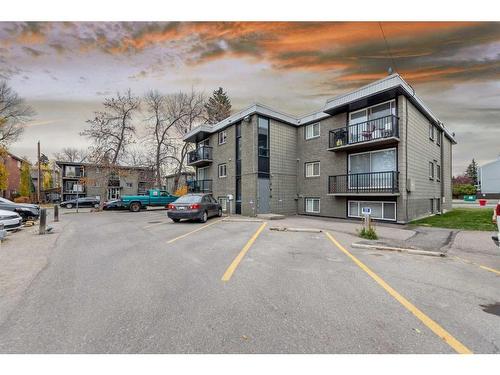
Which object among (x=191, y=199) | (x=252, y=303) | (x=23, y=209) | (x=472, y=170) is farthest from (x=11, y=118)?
(x=472, y=170)

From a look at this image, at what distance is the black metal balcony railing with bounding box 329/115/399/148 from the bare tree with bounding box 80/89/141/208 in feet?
73.2

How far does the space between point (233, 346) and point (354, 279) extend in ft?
9.43

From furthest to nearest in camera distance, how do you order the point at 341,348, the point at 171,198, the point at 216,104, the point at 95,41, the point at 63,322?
the point at 216,104
the point at 171,198
the point at 95,41
the point at 63,322
the point at 341,348

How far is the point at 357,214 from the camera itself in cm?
1448

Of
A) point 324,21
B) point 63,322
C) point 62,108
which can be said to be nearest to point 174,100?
point 62,108

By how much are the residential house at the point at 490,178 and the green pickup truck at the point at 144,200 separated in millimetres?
54815

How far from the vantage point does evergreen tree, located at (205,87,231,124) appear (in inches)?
1427

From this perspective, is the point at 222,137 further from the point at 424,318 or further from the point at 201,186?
the point at 424,318

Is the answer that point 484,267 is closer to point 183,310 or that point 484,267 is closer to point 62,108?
point 183,310

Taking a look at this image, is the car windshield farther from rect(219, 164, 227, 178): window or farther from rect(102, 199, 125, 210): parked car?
rect(102, 199, 125, 210): parked car

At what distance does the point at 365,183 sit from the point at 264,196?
6542 mm

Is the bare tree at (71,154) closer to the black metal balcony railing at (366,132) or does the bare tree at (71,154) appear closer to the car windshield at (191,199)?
the car windshield at (191,199)

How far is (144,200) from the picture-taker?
22.8 meters

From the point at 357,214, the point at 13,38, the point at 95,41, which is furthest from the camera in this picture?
the point at 357,214
